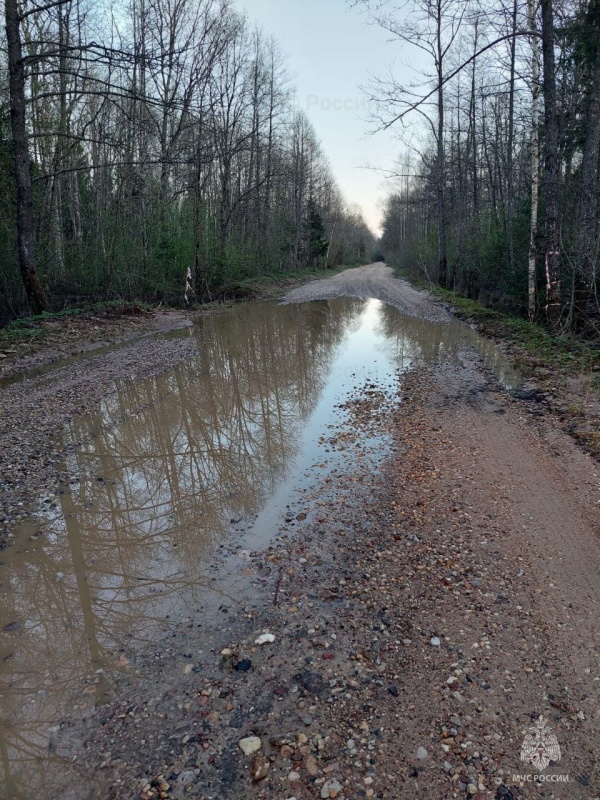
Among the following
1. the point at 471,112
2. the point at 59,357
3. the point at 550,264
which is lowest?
the point at 59,357

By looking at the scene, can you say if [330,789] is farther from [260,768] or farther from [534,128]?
[534,128]

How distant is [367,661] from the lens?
111 inches

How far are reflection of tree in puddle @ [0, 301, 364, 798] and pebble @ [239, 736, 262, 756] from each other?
0.87 meters

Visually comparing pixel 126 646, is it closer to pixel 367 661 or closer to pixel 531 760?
pixel 367 661

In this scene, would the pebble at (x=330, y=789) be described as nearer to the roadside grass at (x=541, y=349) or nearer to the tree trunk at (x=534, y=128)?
the roadside grass at (x=541, y=349)

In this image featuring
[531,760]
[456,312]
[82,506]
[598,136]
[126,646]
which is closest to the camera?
[531,760]

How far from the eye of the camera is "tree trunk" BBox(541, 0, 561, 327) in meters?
9.91

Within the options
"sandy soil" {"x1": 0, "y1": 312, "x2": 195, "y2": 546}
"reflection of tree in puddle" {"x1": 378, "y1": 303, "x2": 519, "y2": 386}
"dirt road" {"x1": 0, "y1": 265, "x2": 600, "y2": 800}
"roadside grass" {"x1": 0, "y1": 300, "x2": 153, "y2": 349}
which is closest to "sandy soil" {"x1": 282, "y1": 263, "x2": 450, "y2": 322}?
"reflection of tree in puddle" {"x1": 378, "y1": 303, "x2": 519, "y2": 386}

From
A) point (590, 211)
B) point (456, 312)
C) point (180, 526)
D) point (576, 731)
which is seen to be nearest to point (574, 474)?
point (576, 731)

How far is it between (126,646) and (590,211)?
1114 centimetres

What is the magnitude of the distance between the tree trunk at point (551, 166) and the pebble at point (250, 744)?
11317 millimetres

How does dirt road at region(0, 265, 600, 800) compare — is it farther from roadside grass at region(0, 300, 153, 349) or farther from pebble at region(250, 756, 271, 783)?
roadside grass at region(0, 300, 153, 349)

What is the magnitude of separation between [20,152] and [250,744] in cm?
1384

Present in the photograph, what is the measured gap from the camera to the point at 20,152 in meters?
11.7
